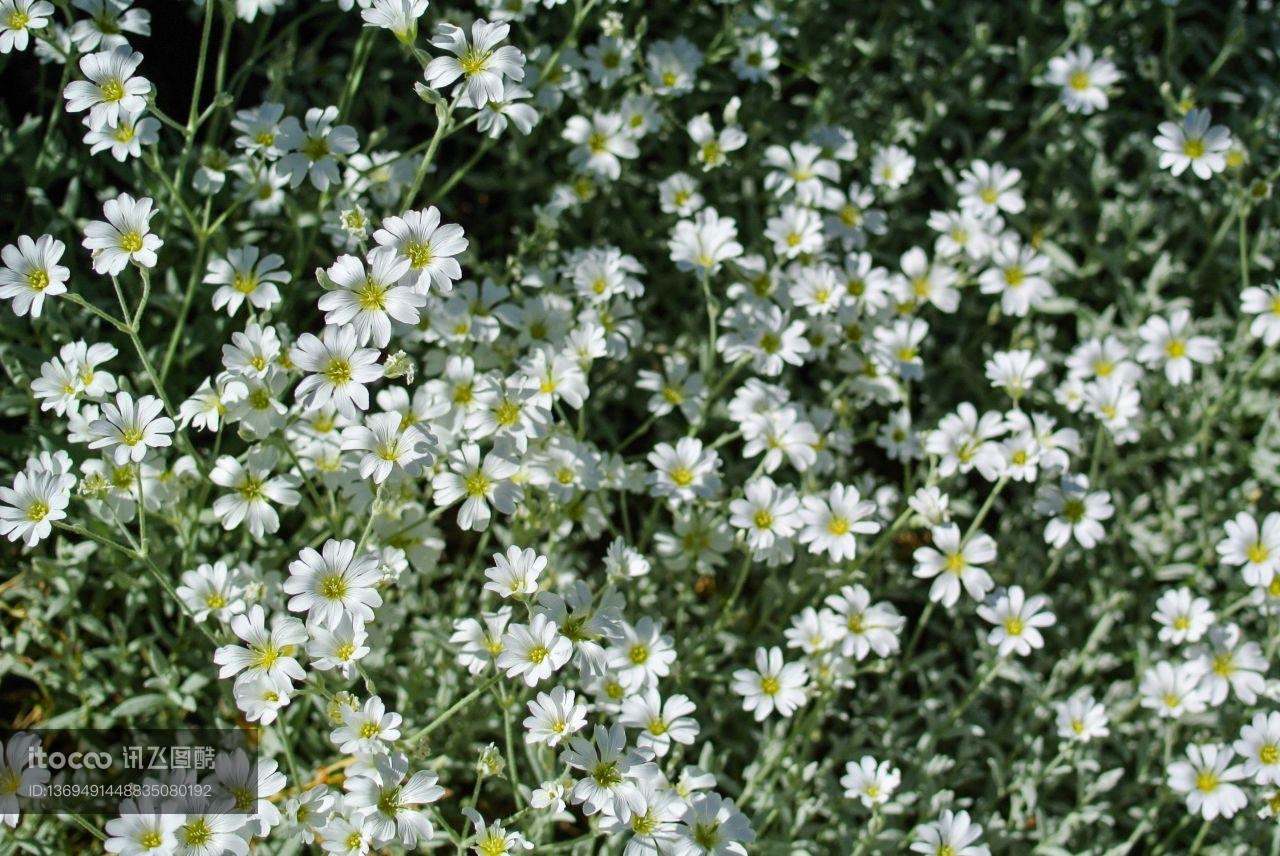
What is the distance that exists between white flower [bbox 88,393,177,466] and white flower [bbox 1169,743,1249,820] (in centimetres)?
271

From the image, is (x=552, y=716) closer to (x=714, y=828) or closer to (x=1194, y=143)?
(x=714, y=828)

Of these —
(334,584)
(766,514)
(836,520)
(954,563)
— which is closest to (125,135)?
(334,584)

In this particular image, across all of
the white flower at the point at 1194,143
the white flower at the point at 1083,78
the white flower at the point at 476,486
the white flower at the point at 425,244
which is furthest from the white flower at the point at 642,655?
the white flower at the point at 1083,78

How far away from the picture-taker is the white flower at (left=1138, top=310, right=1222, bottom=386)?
3.75 meters

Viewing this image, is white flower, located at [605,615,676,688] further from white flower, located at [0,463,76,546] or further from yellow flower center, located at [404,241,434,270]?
white flower, located at [0,463,76,546]

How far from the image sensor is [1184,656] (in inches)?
141

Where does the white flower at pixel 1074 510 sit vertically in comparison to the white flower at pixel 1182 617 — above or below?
above

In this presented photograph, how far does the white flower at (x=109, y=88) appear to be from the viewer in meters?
2.94

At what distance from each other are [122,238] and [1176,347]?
3044 millimetres

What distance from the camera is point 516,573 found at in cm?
278

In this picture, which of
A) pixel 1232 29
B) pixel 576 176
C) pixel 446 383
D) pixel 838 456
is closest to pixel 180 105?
pixel 576 176

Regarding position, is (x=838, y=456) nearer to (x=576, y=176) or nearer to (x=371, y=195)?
(x=576, y=176)

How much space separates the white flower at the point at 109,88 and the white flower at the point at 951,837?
2621 millimetres

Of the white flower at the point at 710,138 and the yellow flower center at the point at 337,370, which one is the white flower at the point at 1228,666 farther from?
the yellow flower center at the point at 337,370
